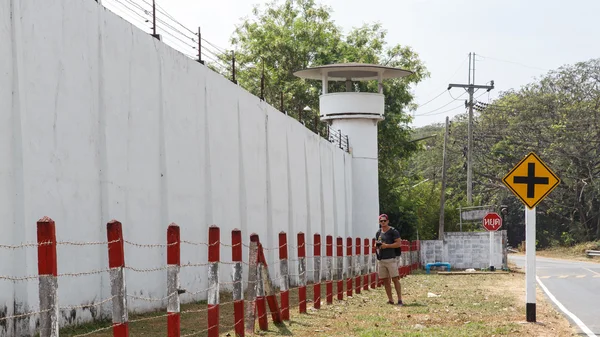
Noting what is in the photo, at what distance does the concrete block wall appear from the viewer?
149ft

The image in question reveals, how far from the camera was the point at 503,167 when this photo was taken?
247ft

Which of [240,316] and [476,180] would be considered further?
[476,180]

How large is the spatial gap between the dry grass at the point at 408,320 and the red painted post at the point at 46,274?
575cm

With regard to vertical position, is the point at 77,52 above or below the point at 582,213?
above

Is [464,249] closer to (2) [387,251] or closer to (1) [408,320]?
(2) [387,251]

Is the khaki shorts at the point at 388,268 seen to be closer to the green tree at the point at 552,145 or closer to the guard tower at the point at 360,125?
the guard tower at the point at 360,125

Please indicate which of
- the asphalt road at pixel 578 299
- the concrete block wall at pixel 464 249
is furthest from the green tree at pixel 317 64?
the asphalt road at pixel 578 299

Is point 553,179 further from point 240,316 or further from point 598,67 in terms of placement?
point 598,67

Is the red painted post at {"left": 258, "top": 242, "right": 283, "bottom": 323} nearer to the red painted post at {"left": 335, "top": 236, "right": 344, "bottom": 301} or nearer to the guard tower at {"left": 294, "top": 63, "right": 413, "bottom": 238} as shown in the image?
the red painted post at {"left": 335, "top": 236, "right": 344, "bottom": 301}

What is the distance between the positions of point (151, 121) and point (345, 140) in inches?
992

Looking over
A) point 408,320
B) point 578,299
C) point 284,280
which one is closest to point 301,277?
point 284,280

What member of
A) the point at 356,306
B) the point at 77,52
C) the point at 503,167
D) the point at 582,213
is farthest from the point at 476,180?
the point at 77,52

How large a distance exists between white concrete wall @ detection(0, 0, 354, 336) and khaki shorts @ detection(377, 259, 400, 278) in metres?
3.61

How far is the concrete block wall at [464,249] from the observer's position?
4556cm
